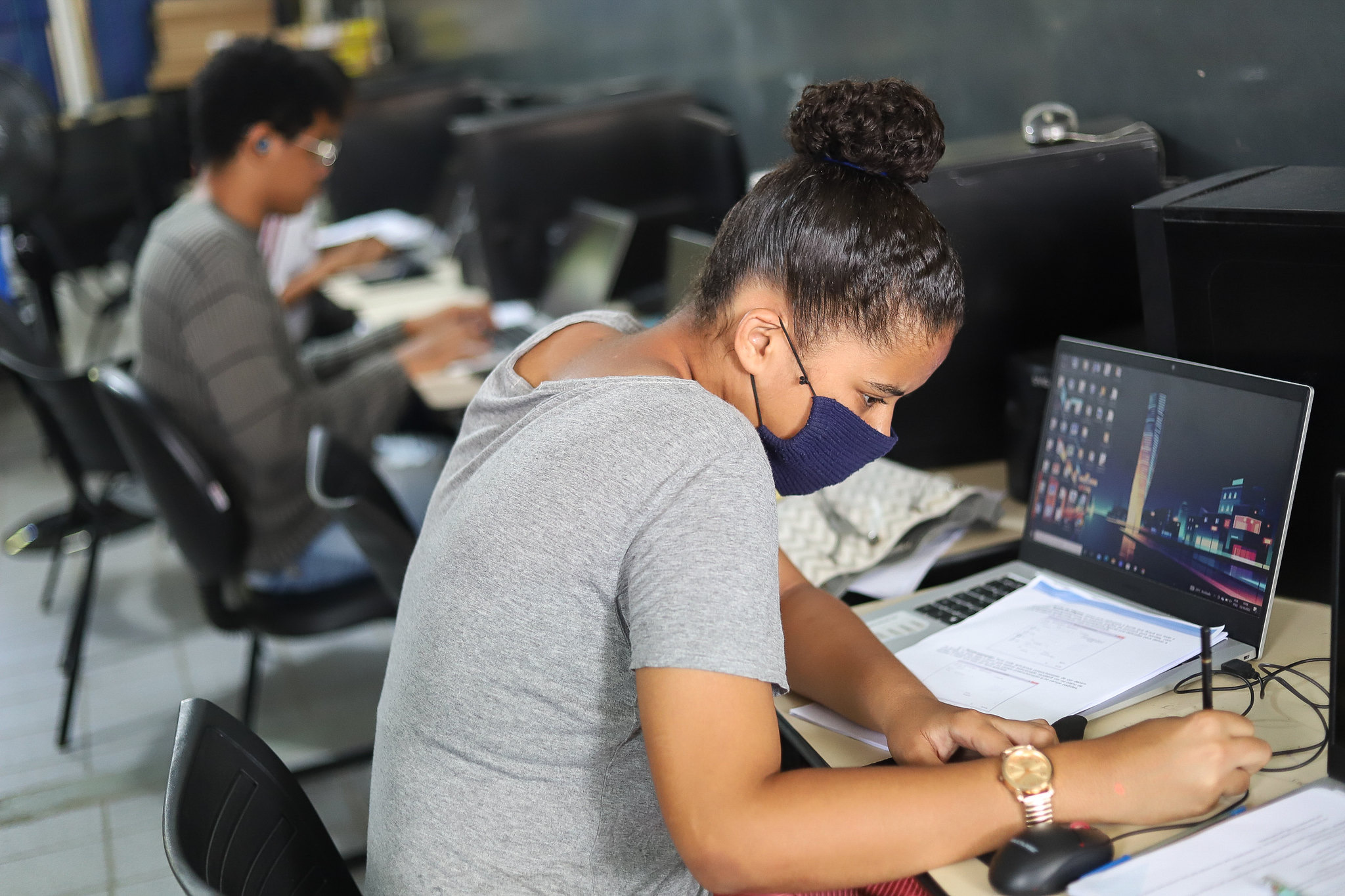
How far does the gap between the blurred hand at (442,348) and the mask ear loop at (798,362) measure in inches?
69.1

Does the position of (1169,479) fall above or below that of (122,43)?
below

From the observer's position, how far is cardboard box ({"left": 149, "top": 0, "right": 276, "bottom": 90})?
259 inches

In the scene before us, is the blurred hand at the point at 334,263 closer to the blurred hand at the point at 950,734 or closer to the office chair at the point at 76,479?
the office chair at the point at 76,479

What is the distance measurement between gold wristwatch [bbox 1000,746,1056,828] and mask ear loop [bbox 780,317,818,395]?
13.4 inches

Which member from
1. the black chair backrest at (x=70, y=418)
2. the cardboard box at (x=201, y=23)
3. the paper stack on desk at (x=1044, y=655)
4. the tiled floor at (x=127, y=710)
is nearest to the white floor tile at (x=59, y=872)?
the tiled floor at (x=127, y=710)

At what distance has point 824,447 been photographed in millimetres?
1072

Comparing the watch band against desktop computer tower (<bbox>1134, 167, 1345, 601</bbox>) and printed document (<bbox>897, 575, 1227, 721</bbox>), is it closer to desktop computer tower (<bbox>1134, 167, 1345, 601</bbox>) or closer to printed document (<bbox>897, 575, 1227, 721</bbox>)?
printed document (<bbox>897, 575, 1227, 721</bbox>)

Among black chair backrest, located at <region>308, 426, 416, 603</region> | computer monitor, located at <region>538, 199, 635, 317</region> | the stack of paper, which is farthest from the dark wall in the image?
black chair backrest, located at <region>308, 426, 416, 603</region>

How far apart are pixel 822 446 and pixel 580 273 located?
1.92 meters

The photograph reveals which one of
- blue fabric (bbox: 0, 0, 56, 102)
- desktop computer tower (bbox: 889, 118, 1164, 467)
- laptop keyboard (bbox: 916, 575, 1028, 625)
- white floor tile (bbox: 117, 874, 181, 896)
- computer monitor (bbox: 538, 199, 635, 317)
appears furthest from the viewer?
blue fabric (bbox: 0, 0, 56, 102)

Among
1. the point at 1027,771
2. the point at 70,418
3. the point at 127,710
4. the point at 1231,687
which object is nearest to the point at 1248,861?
the point at 1027,771

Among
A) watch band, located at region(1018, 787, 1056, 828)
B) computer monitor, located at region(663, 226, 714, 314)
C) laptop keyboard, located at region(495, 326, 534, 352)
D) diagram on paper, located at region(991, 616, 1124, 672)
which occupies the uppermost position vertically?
computer monitor, located at region(663, 226, 714, 314)

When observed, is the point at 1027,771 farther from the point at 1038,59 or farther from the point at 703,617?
the point at 1038,59

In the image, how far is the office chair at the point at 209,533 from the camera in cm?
206
